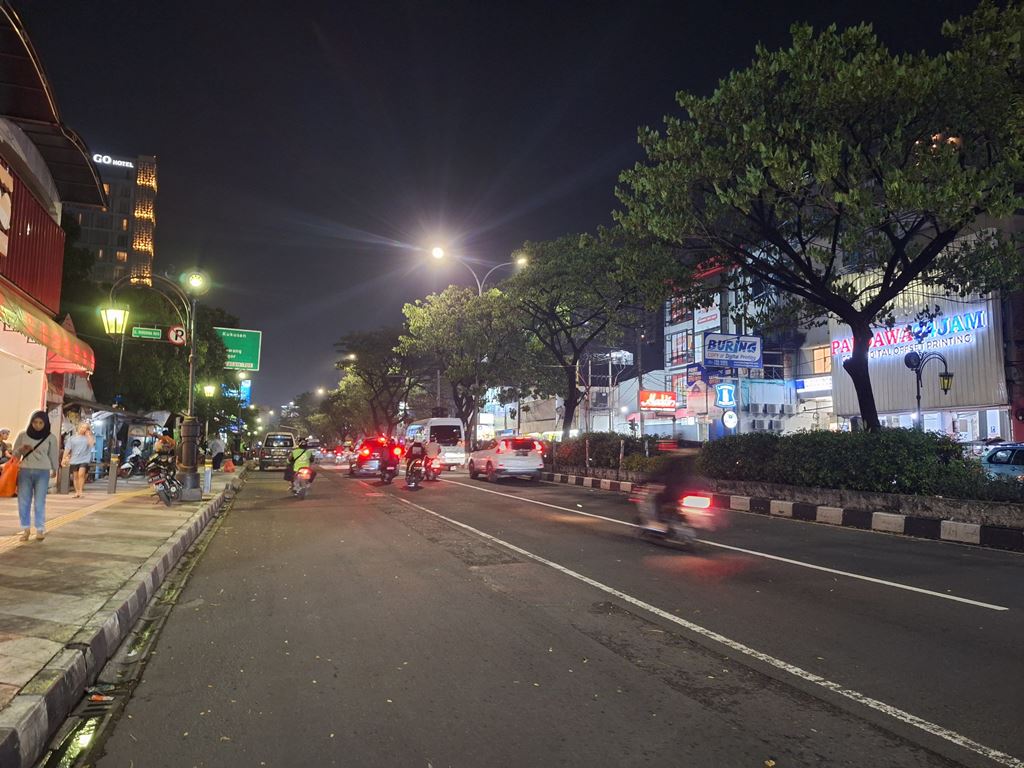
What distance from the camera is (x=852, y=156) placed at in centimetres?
1311

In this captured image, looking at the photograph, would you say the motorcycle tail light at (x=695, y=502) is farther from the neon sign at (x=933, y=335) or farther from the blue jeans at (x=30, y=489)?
the neon sign at (x=933, y=335)

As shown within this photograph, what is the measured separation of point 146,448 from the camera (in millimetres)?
28172

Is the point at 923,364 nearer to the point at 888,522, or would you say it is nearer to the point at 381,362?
the point at 888,522

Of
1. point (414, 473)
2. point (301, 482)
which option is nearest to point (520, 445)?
point (414, 473)

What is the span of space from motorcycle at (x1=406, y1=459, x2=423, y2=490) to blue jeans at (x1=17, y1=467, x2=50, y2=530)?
13.5m

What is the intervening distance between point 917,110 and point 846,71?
1.78m

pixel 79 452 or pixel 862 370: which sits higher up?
pixel 862 370

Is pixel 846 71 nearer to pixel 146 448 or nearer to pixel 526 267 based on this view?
pixel 526 267

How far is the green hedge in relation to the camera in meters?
12.3

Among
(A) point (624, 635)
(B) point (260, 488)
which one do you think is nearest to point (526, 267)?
(B) point (260, 488)

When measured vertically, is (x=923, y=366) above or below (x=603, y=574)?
above

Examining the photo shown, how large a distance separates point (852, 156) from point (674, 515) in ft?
26.4

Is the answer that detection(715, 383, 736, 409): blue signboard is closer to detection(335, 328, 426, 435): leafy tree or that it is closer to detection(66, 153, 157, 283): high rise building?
detection(335, 328, 426, 435): leafy tree

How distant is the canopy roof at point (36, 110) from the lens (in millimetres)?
7641
